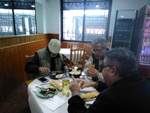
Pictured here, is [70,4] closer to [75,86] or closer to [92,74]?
[92,74]

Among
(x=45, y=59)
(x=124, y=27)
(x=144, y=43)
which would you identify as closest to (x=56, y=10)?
(x=124, y=27)

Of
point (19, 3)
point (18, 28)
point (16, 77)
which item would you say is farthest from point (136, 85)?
point (19, 3)

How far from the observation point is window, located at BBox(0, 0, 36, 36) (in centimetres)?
238

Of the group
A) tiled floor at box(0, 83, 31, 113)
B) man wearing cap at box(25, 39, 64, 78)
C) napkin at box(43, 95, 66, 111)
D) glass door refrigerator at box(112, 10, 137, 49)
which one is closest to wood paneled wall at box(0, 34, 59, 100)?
tiled floor at box(0, 83, 31, 113)

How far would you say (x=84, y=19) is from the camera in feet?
13.9

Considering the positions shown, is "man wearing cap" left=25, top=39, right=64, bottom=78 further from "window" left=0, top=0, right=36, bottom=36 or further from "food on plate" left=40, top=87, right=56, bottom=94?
"window" left=0, top=0, right=36, bottom=36

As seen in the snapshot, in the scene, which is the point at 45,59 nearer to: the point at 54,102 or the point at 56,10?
the point at 54,102

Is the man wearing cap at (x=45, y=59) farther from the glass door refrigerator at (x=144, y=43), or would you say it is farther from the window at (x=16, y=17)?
the glass door refrigerator at (x=144, y=43)

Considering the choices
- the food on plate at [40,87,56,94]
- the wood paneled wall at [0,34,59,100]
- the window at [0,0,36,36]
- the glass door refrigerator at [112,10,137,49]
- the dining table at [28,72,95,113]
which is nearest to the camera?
the dining table at [28,72,95,113]

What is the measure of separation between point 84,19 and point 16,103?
3652mm

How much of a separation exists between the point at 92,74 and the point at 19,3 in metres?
2.76

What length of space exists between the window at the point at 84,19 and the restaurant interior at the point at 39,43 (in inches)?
1.7

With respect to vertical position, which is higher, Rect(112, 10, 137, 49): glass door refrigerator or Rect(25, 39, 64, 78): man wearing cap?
Rect(112, 10, 137, 49): glass door refrigerator

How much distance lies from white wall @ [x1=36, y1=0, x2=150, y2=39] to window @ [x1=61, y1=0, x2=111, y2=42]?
0.23 m
